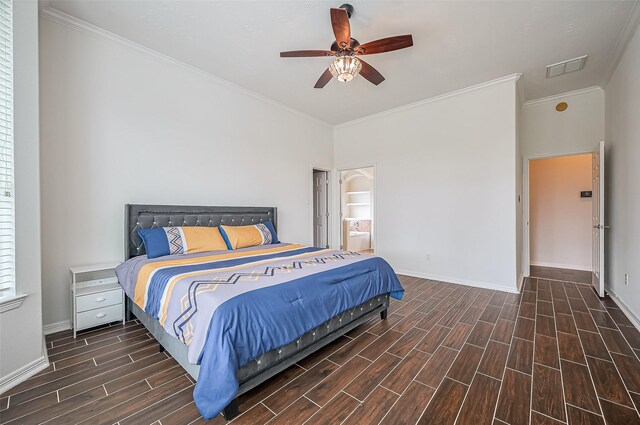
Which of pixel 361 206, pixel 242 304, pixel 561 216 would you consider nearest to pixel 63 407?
pixel 242 304

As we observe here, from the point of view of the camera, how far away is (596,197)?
3.94 m

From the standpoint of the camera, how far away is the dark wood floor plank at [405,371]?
6.12 feet

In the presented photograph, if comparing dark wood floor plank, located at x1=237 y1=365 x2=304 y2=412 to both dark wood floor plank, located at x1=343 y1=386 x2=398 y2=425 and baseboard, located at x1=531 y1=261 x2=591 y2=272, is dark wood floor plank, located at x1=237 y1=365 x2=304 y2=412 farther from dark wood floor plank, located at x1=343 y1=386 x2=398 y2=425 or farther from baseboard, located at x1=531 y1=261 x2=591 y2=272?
baseboard, located at x1=531 y1=261 x2=591 y2=272

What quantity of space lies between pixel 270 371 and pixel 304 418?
36cm

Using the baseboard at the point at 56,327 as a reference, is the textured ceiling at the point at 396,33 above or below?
above

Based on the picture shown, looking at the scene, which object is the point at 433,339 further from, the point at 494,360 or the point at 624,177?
the point at 624,177

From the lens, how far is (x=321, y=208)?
6371mm

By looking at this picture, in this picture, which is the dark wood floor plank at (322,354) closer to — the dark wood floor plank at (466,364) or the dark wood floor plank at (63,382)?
the dark wood floor plank at (466,364)

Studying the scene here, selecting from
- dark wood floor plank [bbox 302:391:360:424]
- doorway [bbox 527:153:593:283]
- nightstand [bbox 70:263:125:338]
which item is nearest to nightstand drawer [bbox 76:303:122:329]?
nightstand [bbox 70:263:125:338]

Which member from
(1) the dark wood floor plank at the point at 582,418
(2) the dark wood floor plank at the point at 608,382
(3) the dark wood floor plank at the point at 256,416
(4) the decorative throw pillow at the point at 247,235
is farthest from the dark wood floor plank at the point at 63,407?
(2) the dark wood floor plank at the point at 608,382

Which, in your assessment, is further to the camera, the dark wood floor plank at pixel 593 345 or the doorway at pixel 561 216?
the doorway at pixel 561 216

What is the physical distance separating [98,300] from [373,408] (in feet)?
9.12

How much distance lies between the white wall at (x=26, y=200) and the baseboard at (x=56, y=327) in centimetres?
69

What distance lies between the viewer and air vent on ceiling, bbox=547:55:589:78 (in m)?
3.40
